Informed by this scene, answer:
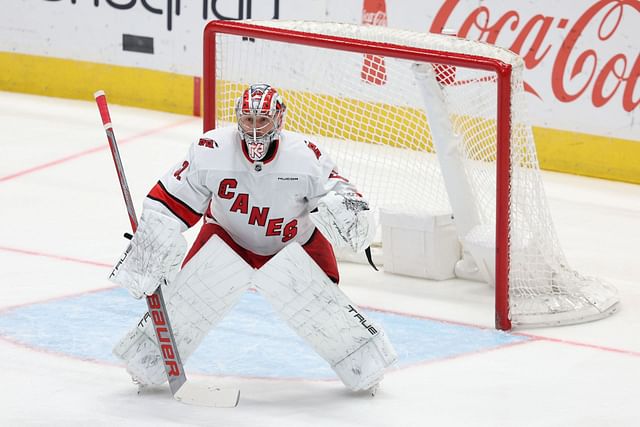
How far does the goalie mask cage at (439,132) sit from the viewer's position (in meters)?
5.52

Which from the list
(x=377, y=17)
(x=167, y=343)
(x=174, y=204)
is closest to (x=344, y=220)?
(x=174, y=204)

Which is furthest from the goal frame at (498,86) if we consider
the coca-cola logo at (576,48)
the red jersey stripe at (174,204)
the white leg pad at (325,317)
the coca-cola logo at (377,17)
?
the coca-cola logo at (377,17)

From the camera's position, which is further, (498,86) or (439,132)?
(439,132)

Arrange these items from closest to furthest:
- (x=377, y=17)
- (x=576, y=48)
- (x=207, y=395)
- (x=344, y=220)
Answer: (x=344, y=220) → (x=207, y=395) → (x=576, y=48) → (x=377, y=17)

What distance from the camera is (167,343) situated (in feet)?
15.2

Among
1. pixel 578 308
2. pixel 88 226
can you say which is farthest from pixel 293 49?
pixel 578 308

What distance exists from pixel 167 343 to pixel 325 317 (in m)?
0.48

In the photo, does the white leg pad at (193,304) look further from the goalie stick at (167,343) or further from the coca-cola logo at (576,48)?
the coca-cola logo at (576,48)

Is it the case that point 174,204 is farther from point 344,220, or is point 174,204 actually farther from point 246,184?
point 344,220

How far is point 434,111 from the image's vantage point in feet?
19.4

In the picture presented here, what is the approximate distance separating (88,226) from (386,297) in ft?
5.24

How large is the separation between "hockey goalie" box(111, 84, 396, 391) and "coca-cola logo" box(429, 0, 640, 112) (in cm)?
323

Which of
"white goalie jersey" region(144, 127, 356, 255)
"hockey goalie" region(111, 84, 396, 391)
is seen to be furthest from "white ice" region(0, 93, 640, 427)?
"white goalie jersey" region(144, 127, 356, 255)

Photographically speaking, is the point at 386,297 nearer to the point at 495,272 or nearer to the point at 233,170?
the point at 495,272
